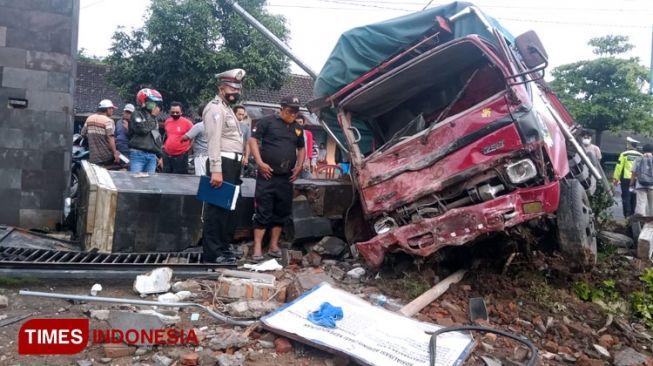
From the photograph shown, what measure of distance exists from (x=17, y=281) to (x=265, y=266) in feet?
6.36

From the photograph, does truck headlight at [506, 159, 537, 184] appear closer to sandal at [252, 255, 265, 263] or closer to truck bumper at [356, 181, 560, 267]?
truck bumper at [356, 181, 560, 267]

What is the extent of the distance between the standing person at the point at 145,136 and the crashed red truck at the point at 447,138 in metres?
2.71

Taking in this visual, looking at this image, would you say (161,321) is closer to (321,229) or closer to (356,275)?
(356,275)

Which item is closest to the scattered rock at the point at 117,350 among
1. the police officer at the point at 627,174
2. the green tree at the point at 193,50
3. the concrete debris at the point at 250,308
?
the concrete debris at the point at 250,308

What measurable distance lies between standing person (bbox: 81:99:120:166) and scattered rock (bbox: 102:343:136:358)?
4.66 metres

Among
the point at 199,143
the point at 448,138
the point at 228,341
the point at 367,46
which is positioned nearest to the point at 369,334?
the point at 228,341

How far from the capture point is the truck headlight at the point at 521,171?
146 inches

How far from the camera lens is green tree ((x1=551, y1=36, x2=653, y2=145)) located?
18.9 m

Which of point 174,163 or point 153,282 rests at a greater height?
point 174,163

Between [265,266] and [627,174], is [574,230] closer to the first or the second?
[265,266]

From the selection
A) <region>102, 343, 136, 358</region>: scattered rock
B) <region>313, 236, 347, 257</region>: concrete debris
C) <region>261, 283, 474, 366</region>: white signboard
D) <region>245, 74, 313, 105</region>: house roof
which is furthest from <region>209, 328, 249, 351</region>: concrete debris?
<region>245, 74, 313, 105</region>: house roof

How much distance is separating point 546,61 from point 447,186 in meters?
1.34

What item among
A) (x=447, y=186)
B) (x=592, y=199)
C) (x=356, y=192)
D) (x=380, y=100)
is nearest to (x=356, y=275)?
(x=356, y=192)

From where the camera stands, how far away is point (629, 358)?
10.0 feet
